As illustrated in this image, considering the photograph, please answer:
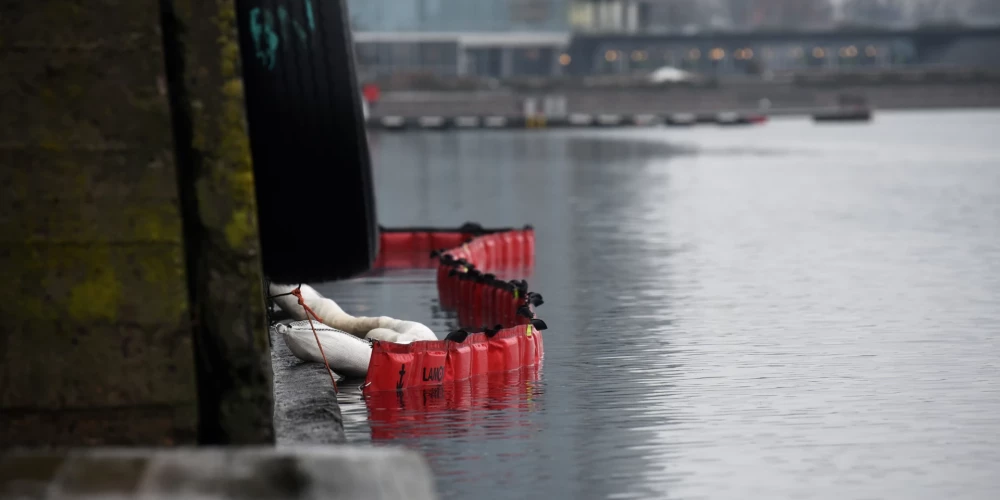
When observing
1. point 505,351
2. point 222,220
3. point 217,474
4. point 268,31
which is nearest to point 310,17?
point 268,31

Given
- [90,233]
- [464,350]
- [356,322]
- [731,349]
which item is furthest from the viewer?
[356,322]

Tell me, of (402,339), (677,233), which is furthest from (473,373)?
(677,233)

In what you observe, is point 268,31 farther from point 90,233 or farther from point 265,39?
point 90,233

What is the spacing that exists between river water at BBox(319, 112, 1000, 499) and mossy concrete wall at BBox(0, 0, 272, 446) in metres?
5.00

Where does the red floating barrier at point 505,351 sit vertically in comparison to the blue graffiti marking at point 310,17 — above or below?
below

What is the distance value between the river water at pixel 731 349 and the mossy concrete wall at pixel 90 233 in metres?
5.00

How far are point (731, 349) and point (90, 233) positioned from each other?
16662mm

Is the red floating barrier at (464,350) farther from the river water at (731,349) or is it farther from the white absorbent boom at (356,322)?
the white absorbent boom at (356,322)

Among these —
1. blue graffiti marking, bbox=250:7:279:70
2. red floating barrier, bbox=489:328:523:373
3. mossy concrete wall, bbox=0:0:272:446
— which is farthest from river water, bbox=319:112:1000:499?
mossy concrete wall, bbox=0:0:272:446

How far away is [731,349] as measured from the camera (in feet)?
89.1

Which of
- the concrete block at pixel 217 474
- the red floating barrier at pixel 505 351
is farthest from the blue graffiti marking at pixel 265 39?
the red floating barrier at pixel 505 351

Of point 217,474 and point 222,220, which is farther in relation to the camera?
point 222,220

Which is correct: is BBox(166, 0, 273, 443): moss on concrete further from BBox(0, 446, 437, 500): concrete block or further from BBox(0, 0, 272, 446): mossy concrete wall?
BBox(0, 446, 437, 500): concrete block

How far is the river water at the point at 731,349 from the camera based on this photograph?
17.6 metres
